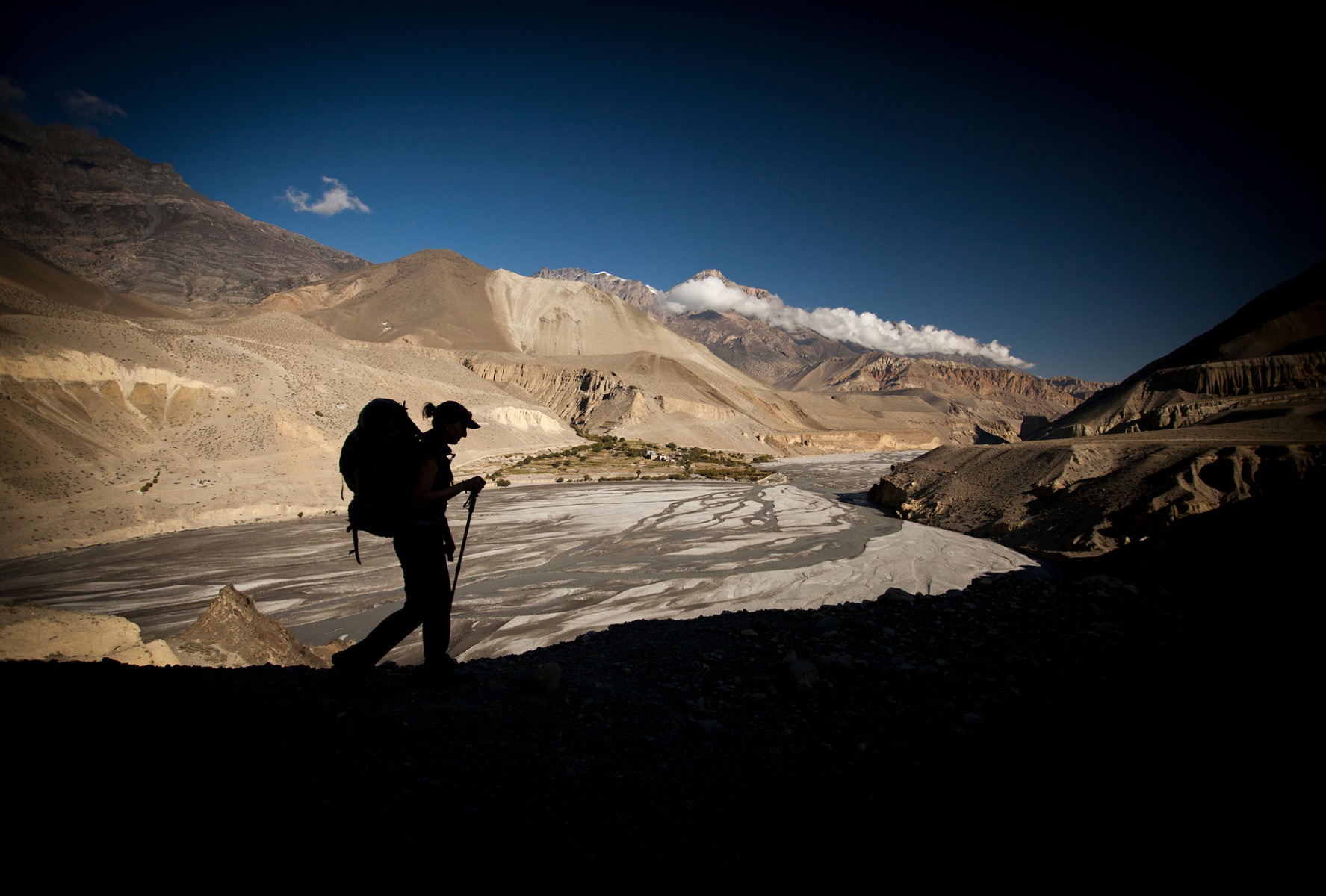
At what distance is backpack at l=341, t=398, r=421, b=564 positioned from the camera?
12.8 ft

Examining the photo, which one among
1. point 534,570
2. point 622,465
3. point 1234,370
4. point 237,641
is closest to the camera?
point 237,641

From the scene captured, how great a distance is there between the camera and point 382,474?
12.8 feet

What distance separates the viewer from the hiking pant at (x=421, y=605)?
13.1 ft

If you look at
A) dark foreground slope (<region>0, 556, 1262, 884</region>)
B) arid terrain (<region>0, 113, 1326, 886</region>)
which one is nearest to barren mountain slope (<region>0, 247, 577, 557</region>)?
arid terrain (<region>0, 113, 1326, 886</region>)

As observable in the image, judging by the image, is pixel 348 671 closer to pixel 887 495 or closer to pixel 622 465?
pixel 887 495

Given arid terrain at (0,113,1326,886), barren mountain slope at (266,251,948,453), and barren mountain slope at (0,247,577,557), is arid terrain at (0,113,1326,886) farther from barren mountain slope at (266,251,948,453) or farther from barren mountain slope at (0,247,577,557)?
barren mountain slope at (266,251,948,453)

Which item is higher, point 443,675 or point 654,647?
point 443,675

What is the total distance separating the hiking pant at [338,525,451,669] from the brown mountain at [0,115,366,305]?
160547 mm

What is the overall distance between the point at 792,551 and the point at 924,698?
15.2m

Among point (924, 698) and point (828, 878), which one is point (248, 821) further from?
point (924, 698)

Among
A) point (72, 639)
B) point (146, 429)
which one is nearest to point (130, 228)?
point (146, 429)

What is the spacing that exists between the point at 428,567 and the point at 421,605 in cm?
31

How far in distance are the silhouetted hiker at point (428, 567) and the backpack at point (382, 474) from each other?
0.22 ft

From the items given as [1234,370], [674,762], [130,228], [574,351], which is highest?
[130,228]
